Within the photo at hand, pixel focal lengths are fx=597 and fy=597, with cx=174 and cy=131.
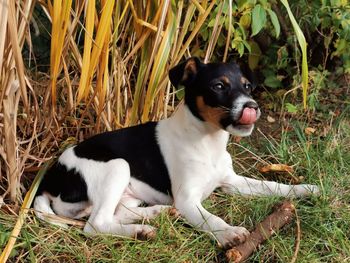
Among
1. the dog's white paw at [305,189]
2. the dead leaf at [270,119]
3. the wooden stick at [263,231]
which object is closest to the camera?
the wooden stick at [263,231]

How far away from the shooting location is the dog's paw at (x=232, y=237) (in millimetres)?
2611

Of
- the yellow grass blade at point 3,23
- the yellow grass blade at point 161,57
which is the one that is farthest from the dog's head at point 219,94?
the yellow grass blade at point 3,23

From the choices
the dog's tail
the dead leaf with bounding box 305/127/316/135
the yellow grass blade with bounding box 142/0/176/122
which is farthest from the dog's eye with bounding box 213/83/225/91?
the dead leaf with bounding box 305/127/316/135

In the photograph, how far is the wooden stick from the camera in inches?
101

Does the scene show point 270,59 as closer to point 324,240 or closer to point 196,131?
point 196,131

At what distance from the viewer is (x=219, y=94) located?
113 inches

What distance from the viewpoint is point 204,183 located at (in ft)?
10.0

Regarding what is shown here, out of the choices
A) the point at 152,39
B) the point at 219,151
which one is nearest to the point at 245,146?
the point at 219,151

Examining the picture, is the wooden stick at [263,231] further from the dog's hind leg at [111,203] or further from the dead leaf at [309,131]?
the dead leaf at [309,131]

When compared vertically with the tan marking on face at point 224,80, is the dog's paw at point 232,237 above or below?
below

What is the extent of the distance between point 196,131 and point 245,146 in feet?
2.82

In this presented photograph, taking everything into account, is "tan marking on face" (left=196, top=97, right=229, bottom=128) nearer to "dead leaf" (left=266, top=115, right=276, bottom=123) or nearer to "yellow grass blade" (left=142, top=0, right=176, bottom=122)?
"yellow grass blade" (left=142, top=0, right=176, bottom=122)

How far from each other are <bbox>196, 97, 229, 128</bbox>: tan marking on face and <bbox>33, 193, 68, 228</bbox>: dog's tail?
868mm

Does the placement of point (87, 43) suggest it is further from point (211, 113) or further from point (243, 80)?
point (243, 80)
